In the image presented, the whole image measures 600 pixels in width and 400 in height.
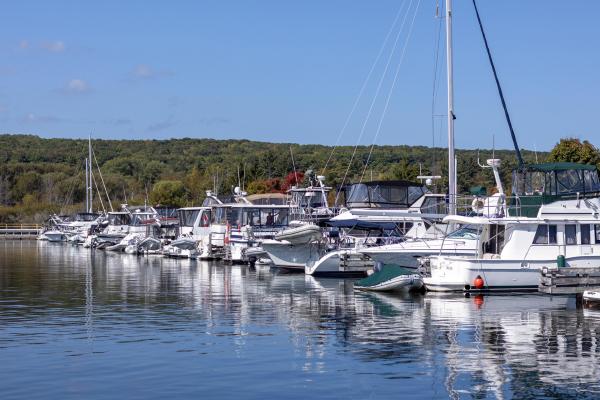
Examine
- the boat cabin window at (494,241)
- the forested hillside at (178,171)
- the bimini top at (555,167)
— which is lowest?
the boat cabin window at (494,241)

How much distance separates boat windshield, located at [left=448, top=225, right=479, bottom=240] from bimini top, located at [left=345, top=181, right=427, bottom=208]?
10.4m

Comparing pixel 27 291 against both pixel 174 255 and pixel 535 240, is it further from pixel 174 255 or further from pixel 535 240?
pixel 174 255

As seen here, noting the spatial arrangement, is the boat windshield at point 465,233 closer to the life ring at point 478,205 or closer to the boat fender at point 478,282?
the life ring at point 478,205

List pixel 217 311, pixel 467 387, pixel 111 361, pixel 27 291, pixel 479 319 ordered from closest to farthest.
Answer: pixel 467 387, pixel 111 361, pixel 479 319, pixel 217 311, pixel 27 291

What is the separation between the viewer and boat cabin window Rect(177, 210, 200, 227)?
69.4m

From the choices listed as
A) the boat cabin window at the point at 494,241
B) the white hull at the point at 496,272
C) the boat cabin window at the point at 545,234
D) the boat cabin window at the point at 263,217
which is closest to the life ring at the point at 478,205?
the boat cabin window at the point at 494,241

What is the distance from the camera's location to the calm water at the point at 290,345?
19.0 meters

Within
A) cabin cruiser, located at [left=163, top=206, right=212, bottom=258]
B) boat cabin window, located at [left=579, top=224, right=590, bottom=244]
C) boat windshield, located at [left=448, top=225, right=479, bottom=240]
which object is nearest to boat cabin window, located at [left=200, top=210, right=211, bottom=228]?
cabin cruiser, located at [left=163, top=206, right=212, bottom=258]

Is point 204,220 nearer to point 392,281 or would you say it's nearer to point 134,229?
point 134,229

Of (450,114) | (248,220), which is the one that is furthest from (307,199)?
(450,114)

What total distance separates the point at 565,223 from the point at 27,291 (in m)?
21.5

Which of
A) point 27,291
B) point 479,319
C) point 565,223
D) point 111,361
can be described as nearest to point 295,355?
point 111,361

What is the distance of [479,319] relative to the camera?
28.5 meters

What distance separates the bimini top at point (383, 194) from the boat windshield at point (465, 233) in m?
10.4
